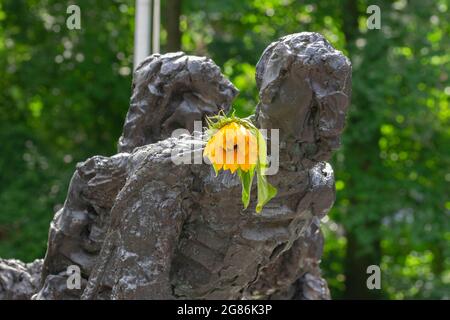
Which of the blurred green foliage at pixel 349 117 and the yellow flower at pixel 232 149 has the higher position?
the yellow flower at pixel 232 149

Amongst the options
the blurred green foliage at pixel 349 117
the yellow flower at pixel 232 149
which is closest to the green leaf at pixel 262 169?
the yellow flower at pixel 232 149

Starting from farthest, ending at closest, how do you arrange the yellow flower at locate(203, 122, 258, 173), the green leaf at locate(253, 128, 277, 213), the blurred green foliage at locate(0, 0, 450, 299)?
the blurred green foliage at locate(0, 0, 450, 299), the green leaf at locate(253, 128, 277, 213), the yellow flower at locate(203, 122, 258, 173)

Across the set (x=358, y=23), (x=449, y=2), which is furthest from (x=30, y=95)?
(x=449, y=2)

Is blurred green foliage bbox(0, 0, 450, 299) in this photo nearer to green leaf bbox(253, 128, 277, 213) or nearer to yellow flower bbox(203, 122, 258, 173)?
green leaf bbox(253, 128, 277, 213)

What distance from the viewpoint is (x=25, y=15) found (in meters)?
13.0

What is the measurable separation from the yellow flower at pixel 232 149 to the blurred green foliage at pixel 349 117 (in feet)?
24.7

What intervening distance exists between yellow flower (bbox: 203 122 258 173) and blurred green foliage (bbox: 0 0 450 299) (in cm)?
753

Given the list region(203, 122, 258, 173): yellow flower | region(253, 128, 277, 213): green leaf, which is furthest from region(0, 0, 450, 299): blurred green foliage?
region(203, 122, 258, 173): yellow flower

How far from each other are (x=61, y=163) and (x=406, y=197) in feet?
14.3

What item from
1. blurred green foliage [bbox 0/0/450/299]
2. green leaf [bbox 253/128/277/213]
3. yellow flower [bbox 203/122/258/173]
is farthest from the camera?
blurred green foliage [bbox 0/0/450/299]

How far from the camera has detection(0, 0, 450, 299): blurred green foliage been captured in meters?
11.4

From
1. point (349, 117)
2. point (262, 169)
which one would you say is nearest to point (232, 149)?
point (262, 169)

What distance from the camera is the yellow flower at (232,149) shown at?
3629 millimetres

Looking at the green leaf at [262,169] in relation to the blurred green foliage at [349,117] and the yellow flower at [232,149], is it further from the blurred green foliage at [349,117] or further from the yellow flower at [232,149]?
the blurred green foliage at [349,117]
